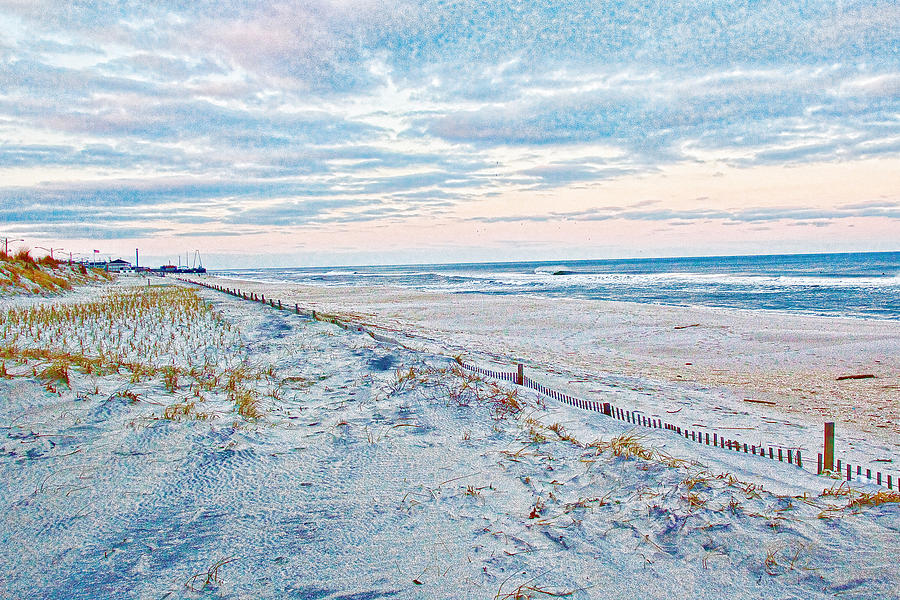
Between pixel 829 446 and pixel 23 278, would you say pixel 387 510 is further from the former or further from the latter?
pixel 23 278

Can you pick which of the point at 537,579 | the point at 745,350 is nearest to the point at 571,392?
the point at 537,579

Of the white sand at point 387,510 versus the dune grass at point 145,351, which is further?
the dune grass at point 145,351

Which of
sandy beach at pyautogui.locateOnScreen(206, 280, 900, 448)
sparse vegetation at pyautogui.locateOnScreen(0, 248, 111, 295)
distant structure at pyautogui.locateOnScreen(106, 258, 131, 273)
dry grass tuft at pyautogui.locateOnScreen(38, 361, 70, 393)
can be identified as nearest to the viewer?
dry grass tuft at pyautogui.locateOnScreen(38, 361, 70, 393)

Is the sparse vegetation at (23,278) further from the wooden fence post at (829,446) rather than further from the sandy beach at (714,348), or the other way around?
the wooden fence post at (829,446)

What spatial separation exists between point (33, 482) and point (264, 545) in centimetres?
233

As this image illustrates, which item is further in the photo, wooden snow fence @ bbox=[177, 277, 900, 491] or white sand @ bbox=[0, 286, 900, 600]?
wooden snow fence @ bbox=[177, 277, 900, 491]

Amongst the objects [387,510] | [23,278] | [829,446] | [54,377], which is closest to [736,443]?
[829,446]

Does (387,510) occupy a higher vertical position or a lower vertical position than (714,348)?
higher

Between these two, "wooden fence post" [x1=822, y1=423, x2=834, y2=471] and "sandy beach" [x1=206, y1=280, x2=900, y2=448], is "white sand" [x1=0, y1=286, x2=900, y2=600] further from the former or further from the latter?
"sandy beach" [x1=206, y1=280, x2=900, y2=448]

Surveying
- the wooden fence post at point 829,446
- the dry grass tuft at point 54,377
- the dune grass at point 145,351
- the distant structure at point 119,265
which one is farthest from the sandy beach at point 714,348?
the distant structure at point 119,265

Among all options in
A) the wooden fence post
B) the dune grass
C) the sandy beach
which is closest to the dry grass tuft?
the dune grass

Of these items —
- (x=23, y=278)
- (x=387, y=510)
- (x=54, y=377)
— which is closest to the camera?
(x=387, y=510)

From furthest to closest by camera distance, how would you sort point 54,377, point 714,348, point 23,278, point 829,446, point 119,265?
point 119,265, point 23,278, point 714,348, point 54,377, point 829,446

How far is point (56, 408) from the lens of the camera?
19.9 ft
